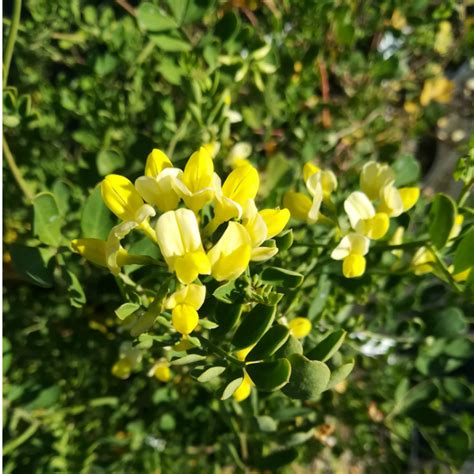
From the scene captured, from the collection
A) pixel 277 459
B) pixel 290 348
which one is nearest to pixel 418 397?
pixel 277 459

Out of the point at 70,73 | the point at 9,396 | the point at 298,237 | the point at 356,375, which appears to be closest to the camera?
the point at 298,237

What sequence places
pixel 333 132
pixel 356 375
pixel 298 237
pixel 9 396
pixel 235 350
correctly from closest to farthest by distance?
1. pixel 235 350
2. pixel 298 237
3. pixel 9 396
4. pixel 333 132
5. pixel 356 375

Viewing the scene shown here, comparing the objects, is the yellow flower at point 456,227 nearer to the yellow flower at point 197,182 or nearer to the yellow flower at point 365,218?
the yellow flower at point 365,218

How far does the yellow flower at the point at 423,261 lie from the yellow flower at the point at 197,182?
0.83 ft

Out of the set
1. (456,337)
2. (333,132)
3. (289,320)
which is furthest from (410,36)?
(289,320)

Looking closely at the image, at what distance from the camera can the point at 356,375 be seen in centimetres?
124

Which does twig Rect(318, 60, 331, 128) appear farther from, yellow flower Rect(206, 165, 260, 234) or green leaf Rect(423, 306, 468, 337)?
yellow flower Rect(206, 165, 260, 234)

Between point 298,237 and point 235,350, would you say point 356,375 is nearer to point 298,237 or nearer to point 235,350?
point 298,237

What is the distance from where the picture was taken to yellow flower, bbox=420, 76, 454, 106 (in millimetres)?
1346

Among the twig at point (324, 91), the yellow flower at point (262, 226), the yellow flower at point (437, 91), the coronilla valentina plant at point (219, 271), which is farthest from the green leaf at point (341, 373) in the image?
the yellow flower at point (437, 91)

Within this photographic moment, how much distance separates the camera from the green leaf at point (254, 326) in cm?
43

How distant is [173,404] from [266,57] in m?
0.56

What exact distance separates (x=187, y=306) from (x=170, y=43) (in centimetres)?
41

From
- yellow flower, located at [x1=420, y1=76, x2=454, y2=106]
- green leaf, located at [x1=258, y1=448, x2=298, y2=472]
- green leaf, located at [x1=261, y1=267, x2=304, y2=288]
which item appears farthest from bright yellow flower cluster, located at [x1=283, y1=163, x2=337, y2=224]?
yellow flower, located at [x1=420, y1=76, x2=454, y2=106]
